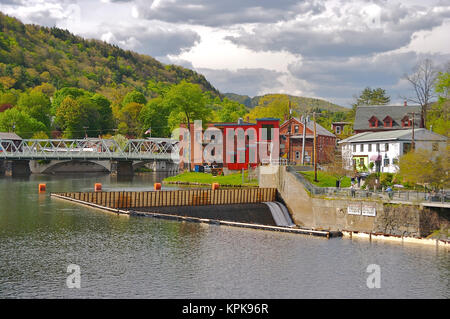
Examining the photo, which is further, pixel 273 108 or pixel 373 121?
pixel 273 108

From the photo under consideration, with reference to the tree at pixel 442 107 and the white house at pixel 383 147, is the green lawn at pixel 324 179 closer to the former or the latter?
the white house at pixel 383 147

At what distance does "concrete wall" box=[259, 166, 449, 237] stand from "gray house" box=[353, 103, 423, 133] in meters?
45.7

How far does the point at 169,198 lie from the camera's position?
226 feet

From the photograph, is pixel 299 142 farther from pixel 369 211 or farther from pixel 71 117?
pixel 71 117

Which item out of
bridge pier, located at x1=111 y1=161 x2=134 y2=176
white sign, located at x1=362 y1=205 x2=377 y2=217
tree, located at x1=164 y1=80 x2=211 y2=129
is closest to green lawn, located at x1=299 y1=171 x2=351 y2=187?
white sign, located at x1=362 y1=205 x2=377 y2=217

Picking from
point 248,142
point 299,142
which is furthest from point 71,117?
point 299,142

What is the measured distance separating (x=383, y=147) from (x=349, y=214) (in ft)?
101

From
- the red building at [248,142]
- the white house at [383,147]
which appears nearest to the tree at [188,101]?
the red building at [248,142]

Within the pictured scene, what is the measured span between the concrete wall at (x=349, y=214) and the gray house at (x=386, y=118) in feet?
150

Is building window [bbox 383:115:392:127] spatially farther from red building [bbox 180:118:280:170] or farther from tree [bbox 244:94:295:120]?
tree [bbox 244:94:295:120]

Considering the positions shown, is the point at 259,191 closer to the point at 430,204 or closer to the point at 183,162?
the point at 430,204

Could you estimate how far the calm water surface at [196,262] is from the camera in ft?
121

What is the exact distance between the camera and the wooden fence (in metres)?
67.9
